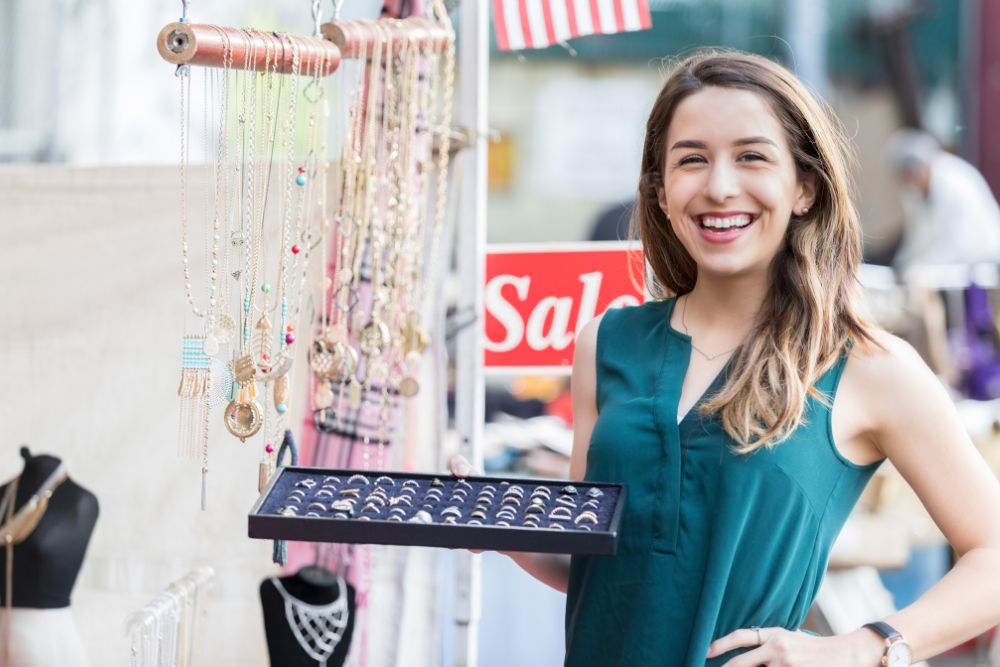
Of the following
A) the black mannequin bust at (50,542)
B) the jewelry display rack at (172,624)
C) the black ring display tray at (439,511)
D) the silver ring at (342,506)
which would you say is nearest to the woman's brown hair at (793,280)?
the black ring display tray at (439,511)

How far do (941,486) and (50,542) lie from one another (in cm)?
182

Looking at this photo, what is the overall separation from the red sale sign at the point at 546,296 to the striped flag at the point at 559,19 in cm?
48

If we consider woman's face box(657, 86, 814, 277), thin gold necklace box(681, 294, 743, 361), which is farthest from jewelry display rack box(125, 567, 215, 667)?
woman's face box(657, 86, 814, 277)

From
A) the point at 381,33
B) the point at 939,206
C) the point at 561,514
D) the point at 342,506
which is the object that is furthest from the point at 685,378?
the point at 939,206

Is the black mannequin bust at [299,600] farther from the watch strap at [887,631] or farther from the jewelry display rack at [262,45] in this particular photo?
the watch strap at [887,631]

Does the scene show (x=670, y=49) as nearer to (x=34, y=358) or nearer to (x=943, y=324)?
(x=943, y=324)

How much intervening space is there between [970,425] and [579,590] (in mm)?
2774

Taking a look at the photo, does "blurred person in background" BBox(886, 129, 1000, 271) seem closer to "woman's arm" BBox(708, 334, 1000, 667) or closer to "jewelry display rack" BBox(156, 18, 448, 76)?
"jewelry display rack" BBox(156, 18, 448, 76)

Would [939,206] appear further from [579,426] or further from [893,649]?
[893,649]

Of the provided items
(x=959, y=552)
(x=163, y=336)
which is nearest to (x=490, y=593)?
(x=163, y=336)

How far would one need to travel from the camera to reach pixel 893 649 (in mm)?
1459

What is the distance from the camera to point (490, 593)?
322 cm

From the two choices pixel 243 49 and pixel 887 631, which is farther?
pixel 243 49

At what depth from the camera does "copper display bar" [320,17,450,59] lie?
78.0 inches
